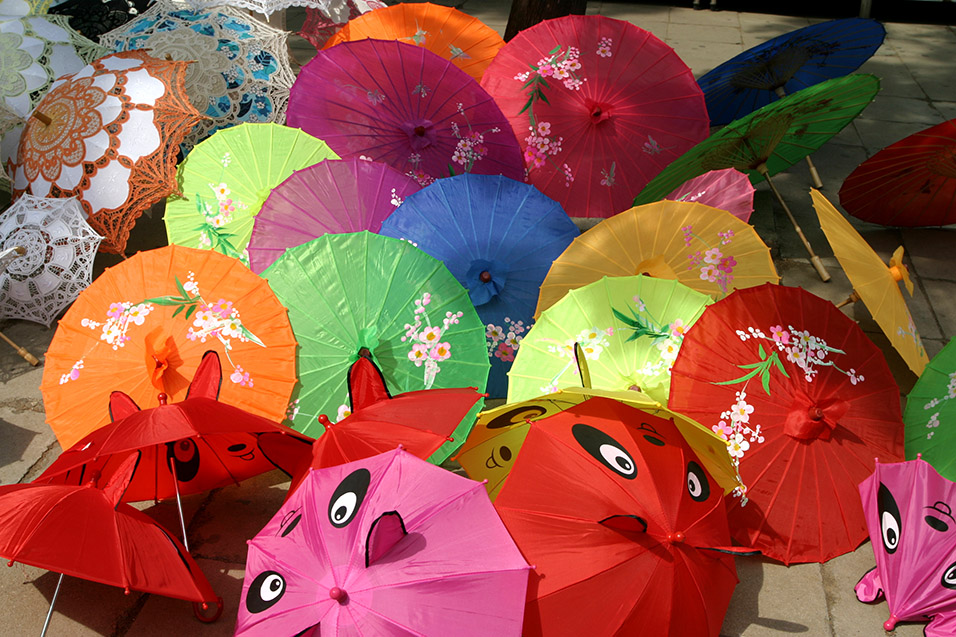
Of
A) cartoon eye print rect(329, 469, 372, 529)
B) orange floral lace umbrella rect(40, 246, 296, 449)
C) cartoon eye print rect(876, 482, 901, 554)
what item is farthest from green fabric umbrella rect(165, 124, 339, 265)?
cartoon eye print rect(876, 482, 901, 554)

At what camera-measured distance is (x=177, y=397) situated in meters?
2.97

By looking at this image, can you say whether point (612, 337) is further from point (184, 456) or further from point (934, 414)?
point (184, 456)

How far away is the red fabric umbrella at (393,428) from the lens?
2.52m

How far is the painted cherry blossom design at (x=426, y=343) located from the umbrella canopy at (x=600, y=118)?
1.81 meters

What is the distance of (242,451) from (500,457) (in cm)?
97

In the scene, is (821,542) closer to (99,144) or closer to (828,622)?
(828,622)

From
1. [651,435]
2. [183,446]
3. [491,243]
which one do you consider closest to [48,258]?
[183,446]

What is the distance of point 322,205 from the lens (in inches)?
146

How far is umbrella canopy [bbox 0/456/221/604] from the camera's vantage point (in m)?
2.25

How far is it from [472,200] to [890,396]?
199 centimetres

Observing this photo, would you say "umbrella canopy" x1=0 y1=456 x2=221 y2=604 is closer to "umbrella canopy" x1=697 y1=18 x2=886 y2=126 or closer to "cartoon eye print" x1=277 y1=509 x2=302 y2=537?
"cartoon eye print" x1=277 y1=509 x2=302 y2=537

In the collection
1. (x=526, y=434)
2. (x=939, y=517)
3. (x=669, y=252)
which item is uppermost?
(x=669, y=252)

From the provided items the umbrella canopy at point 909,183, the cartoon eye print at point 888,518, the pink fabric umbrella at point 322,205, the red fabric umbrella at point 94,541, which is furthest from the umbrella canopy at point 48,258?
the umbrella canopy at point 909,183

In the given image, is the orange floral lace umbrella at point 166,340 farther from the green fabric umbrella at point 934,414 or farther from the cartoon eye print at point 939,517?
the green fabric umbrella at point 934,414
